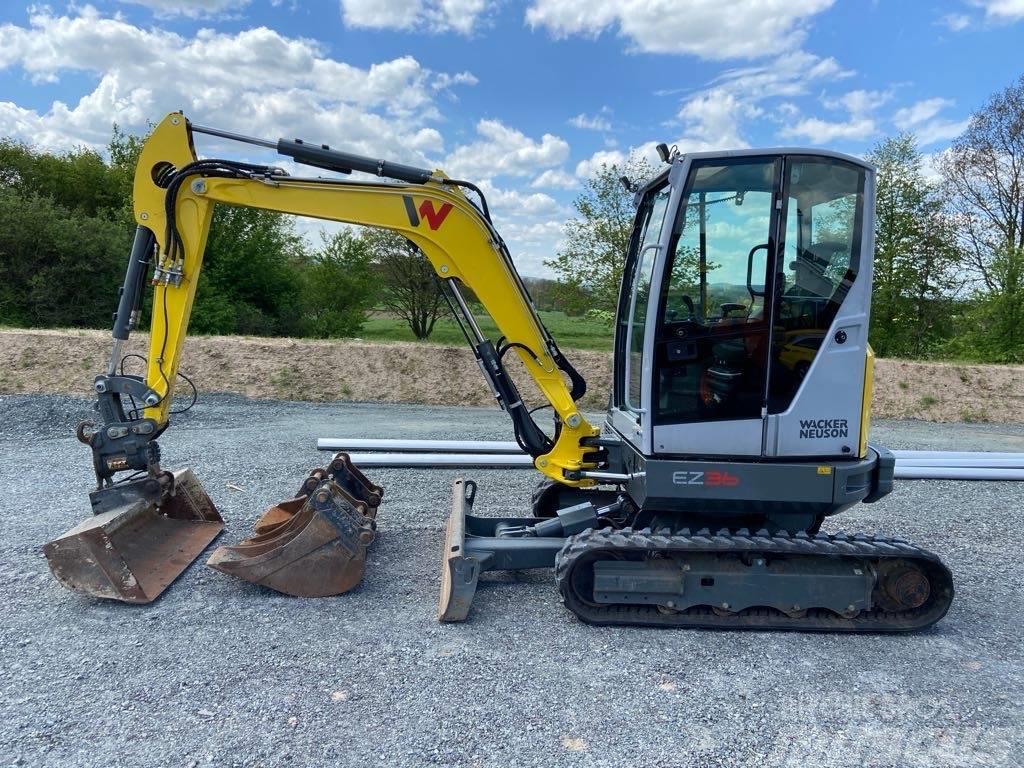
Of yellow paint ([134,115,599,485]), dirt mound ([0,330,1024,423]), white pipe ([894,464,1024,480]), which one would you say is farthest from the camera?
dirt mound ([0,330,1024,423])

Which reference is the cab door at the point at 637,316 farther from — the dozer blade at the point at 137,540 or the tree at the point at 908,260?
the tree at the point at 908,260

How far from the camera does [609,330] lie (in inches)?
780

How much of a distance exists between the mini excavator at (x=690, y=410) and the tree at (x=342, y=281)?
73.9 feet

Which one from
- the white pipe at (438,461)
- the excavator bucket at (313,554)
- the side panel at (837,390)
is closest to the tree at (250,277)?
the white pipe at (438,461)

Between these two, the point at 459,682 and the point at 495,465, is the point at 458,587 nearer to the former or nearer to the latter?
the point at 459,682

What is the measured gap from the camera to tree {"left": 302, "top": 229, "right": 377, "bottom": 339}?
27.4 m

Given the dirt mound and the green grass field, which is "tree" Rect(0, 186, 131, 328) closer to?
the dirt mound

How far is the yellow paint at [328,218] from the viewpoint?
4570 millimetres

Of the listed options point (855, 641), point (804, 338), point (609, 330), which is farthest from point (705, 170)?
point (609, 330)

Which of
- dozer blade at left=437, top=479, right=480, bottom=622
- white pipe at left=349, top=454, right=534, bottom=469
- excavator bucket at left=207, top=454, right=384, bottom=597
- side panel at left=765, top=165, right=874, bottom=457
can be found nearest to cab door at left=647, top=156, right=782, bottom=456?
side panel at left=765, top=165, right=874, bottom=457

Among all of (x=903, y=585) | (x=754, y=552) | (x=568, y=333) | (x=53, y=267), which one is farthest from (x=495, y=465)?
(x=53, y=267)

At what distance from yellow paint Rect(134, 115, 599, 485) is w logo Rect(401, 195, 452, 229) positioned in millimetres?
15

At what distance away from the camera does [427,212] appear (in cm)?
462

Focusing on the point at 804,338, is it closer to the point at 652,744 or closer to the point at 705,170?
the point at 705,170
